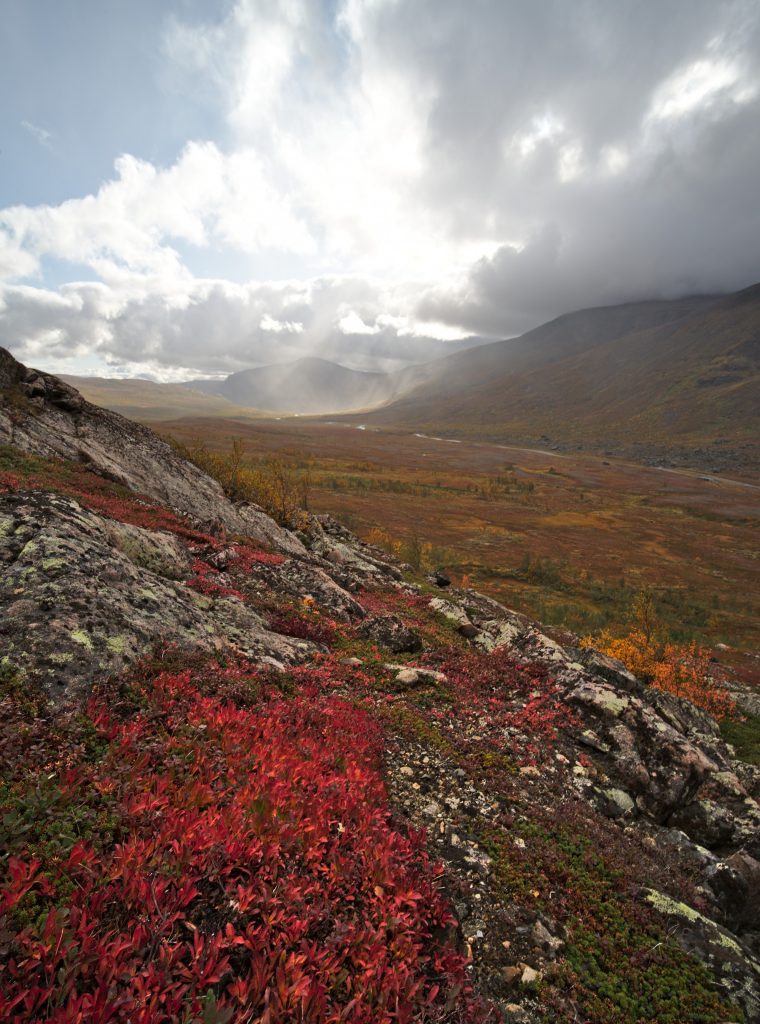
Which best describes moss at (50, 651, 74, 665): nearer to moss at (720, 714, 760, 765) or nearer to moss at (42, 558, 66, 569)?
moss at (42, 558, 66, 569)

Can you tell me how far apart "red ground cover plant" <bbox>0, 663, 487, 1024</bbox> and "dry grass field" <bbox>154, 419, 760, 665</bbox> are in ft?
144

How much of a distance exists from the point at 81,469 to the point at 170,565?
43.4 feet

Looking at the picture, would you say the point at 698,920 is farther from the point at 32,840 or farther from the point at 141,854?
the point at 32,840

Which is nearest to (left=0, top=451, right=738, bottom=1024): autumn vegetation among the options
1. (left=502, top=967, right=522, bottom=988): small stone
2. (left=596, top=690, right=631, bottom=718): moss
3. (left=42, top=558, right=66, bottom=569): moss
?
(left=502, top=967, right=522, bottom=988): small stone

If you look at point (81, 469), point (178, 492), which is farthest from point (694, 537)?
point (81, 469)

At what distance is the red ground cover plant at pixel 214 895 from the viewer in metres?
3.95

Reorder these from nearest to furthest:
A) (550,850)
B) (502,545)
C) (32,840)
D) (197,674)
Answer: (32,840)
(550,850)
(197,674)
(502,545)

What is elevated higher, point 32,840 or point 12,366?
point 12,366

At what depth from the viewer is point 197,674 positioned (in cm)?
996

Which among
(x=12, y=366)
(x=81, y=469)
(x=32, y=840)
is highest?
(x=12, y=366)

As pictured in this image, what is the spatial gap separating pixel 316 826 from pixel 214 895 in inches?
67.1

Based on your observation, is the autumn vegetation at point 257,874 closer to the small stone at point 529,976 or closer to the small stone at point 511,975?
the small stone at point 529,976

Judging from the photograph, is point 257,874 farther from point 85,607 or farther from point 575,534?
point 575,534

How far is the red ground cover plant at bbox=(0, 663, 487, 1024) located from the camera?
3.95 m
